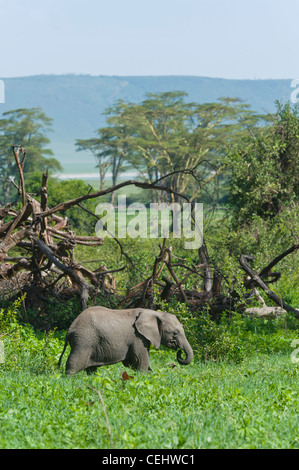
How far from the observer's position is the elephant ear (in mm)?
7188

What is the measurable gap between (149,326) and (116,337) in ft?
1.33

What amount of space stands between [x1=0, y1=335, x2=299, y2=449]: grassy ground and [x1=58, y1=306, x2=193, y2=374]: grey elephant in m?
0.18

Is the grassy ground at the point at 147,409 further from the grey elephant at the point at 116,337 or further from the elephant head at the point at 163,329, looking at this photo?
the elephant head at the point at 163,329

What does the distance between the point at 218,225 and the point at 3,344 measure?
14255 millimetres

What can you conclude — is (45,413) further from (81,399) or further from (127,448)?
(127,448)

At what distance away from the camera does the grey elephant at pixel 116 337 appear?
7027 mm

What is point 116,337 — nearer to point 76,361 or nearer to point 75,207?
point 76,361

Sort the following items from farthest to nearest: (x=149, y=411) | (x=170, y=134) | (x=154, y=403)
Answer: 1. (x=170, y=134)
2. (x=154, y=403)
3. (x=149, y=411)

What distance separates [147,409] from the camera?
578 cm

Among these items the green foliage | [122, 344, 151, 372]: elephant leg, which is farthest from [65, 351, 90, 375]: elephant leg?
the green foliage

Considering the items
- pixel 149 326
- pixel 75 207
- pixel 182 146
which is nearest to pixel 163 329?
pixel 149 326

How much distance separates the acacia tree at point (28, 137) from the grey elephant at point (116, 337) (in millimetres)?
73343

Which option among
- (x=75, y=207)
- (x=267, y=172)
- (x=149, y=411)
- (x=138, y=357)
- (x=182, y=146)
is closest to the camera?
(x=149, y=411)

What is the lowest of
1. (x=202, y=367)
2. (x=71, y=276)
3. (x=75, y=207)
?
(x=75, y=207)
